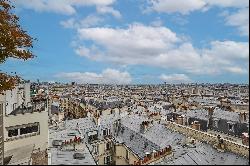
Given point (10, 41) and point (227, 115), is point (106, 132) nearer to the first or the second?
point (227, 115)

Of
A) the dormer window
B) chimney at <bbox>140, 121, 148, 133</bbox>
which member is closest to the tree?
chimney at <bbox>140, 121, 148, 133</bbox>

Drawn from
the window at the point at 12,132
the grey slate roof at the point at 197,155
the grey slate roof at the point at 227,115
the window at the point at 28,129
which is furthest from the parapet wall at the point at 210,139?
the window at the point at 12,132

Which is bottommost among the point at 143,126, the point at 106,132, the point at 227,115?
the point at 106,132

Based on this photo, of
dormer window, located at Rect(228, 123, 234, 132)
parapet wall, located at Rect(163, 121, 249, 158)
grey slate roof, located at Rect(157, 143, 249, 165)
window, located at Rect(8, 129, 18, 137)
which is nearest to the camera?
grey slate roof, located at Rect(157, 143, 249, 165)

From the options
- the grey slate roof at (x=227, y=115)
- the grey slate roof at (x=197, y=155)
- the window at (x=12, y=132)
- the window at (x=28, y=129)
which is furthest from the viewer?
the grey slate roof at (x=227, y=115)

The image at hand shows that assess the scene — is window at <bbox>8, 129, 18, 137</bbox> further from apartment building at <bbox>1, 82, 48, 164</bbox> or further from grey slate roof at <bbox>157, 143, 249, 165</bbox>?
grey slate roof at <bbox>157, 143, 249, 165</bbox>

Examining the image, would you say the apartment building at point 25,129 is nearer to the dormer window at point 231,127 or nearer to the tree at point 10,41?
the tree at point 10,41

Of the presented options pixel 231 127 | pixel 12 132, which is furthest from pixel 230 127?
pixel 12 132

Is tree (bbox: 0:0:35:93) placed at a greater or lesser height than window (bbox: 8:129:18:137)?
greater

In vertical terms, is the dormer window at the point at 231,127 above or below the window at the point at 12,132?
below

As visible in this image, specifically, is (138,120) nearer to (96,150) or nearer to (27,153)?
(96,150)

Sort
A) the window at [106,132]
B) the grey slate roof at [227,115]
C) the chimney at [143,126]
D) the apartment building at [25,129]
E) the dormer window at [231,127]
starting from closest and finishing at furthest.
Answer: the apartment building at [25,129] < the chimney at [143,126] < the dormer window at [231,127] < the grey slate roof at [227,115] < the window at [106,132]
